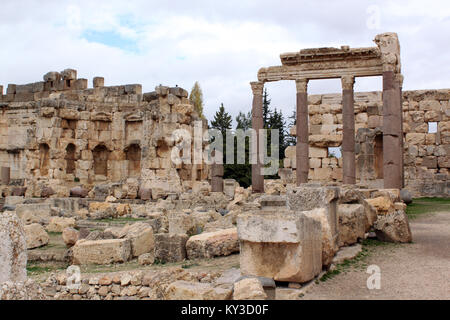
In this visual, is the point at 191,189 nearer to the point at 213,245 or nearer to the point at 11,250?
the point at 213,245

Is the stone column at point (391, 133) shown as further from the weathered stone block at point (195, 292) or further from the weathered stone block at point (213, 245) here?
the weathered stone block at point (195, 292)

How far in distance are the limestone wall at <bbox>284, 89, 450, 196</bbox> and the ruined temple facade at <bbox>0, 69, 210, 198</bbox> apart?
552cm

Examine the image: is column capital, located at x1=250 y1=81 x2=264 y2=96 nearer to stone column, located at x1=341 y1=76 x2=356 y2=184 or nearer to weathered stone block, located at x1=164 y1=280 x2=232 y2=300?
stone column, located at x1=341 y1=76 x2=356 y2=184

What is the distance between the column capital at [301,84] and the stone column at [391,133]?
3.44 metres

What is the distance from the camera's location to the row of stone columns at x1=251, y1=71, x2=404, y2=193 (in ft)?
51.9

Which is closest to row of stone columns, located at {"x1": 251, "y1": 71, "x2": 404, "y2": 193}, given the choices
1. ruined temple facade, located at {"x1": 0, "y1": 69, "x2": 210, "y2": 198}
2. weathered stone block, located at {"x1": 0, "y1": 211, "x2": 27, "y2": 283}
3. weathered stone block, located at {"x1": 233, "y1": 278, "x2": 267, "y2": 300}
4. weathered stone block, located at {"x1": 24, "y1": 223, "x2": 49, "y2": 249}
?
ruined temple facade, located at {"x1": 0, "y1": 69, "x2": 210, "y2": 198}

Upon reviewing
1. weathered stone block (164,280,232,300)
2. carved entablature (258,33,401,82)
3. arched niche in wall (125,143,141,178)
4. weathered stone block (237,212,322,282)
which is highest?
carved entablature (258,33,401,82)

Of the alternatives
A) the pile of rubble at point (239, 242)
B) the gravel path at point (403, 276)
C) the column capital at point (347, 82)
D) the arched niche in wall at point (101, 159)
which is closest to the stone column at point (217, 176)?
the pile of rubble at point (239, 242)

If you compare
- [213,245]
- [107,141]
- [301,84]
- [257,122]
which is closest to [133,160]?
[107,141]

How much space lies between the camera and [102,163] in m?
21.6

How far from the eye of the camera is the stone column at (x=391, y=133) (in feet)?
51.6

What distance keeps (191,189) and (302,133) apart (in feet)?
16.8
